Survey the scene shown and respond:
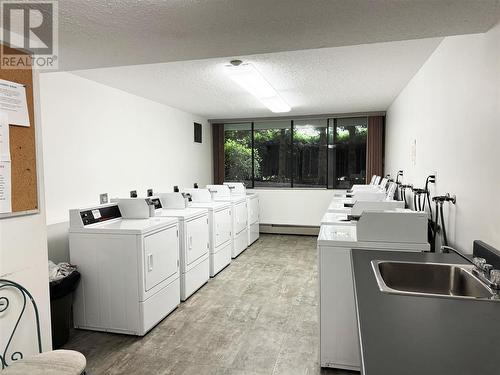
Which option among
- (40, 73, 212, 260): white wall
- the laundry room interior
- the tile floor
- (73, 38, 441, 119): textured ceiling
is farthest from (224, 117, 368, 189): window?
the tile floor

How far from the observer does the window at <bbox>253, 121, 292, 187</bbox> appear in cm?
671

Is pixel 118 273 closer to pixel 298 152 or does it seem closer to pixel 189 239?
pixel 189 239

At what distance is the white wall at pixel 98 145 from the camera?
124 inches

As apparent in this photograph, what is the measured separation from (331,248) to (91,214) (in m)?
2.18

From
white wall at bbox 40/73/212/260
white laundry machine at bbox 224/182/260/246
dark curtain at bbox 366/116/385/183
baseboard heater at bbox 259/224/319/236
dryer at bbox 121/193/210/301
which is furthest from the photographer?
baseboard heater at bbox 259/224/319/236

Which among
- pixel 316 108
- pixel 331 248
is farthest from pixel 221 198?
pixel 331 248

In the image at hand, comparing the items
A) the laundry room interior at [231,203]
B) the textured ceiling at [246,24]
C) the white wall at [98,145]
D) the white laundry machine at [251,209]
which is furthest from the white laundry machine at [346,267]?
the white laundry machine at [251,209]

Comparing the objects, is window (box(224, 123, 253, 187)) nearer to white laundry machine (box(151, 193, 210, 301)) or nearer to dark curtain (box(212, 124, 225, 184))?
dark curtain (box(212, 124, 225, 184))

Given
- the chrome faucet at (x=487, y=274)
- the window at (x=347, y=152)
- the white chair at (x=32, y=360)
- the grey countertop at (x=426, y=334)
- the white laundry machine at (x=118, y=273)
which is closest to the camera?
the grey countertop at (x=426, y=334)

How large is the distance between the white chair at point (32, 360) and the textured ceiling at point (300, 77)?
2.27 meters

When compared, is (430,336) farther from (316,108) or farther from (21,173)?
(316,108)

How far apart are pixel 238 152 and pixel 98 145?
3.62 metres

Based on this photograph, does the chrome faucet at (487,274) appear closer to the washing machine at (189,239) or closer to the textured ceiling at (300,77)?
the textured ceiling at (300,77)

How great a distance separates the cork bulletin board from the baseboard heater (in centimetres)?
524
